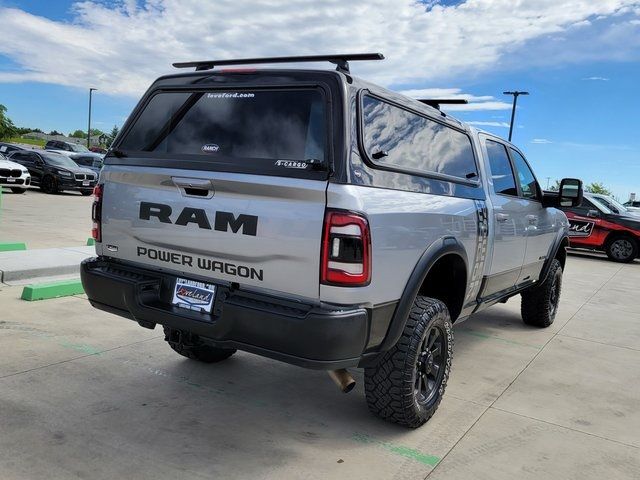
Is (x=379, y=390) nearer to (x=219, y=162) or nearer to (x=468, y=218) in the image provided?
(x=468, y=218)

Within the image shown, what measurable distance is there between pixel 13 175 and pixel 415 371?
1802 centimetres

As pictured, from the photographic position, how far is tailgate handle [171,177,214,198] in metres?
2.89

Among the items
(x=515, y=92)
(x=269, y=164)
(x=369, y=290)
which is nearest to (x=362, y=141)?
(x=269, y=164)

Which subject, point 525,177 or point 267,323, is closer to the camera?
point 267,323

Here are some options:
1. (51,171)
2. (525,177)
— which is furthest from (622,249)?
(51,171)

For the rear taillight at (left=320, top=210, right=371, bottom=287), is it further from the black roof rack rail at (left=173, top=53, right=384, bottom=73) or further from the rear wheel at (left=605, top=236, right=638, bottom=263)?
the rear wheel at (left=605, top=236, right=638, bottom=263)

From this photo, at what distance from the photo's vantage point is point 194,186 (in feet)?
9.59

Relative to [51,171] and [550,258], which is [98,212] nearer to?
[550,258]

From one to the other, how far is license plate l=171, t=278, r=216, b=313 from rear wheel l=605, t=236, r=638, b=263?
13.7 meters

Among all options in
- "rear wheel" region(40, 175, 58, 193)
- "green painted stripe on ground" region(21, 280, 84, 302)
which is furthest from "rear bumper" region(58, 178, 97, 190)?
"green painted stripe on ground" region(21, 280, 84, 302)

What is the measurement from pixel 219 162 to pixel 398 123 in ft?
3.57

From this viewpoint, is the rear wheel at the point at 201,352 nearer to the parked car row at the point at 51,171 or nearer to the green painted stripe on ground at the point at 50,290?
the green painted stripe on ground at the point at 50,290

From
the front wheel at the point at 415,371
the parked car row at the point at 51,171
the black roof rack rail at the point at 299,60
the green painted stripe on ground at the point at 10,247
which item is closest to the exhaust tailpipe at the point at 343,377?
the front wheel at the point at 415,371

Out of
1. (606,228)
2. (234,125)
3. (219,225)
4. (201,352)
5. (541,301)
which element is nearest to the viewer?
(219,225)
